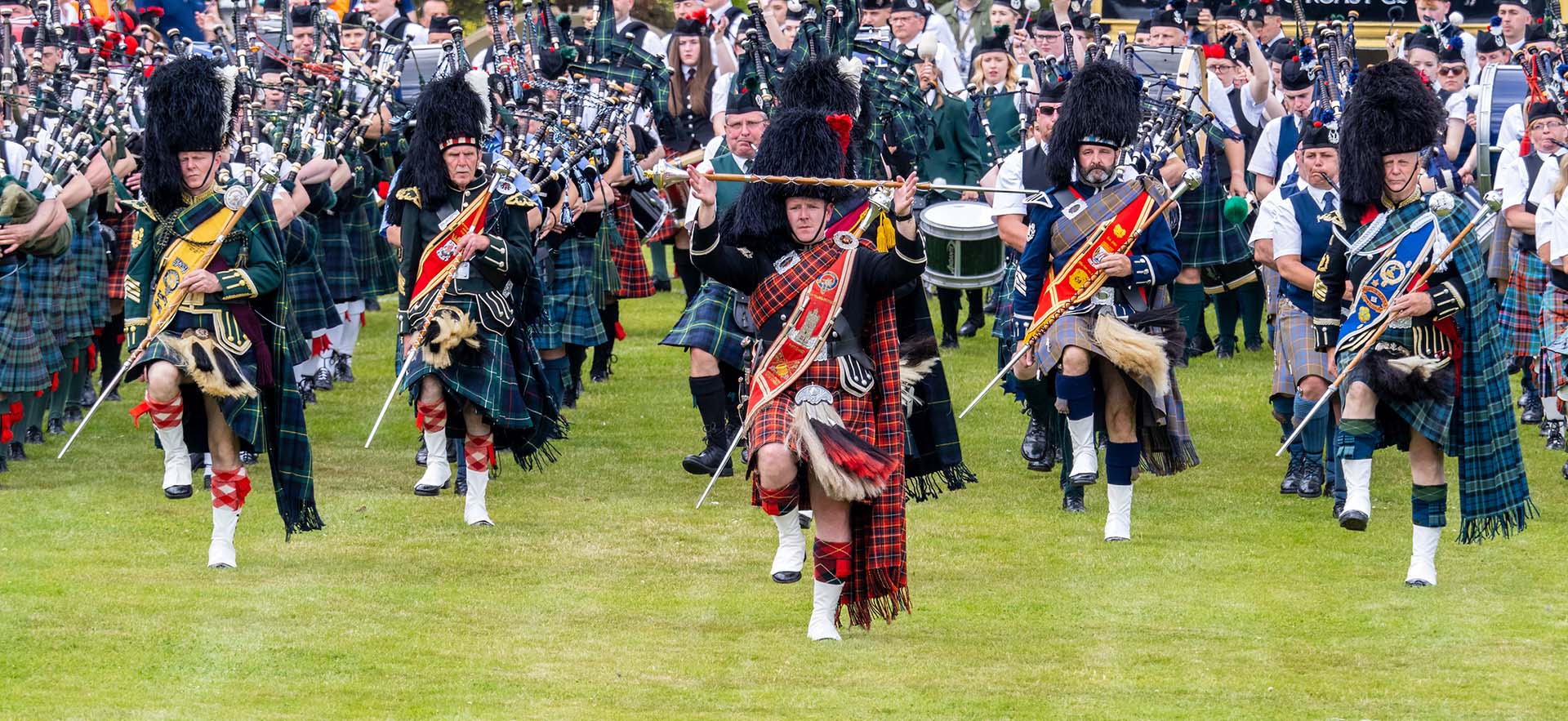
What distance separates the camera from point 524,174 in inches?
368

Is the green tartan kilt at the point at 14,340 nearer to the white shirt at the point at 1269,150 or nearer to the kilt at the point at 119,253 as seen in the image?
the kilt at the point at 119,253

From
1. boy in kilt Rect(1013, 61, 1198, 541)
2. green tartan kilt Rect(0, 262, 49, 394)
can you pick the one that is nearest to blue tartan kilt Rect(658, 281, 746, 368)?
boy in kilt Rect(1013, 61, 1198, 541)

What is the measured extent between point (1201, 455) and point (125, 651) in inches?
204

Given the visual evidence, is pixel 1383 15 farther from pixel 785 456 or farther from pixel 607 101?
pixel 785 456

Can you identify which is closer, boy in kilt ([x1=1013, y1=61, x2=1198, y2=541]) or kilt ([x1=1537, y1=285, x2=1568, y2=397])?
boy in kilt ([x1=1013, y1=61, x2=1198, y2=541])

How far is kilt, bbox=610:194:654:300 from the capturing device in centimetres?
→ 1213

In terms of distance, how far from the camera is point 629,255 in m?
12.2

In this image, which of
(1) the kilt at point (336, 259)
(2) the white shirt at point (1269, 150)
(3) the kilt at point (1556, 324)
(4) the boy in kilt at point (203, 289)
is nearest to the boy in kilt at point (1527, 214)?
(3) the kilt at point (1556, 324)

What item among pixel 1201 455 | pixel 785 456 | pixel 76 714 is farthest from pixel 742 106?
pixel 76 714

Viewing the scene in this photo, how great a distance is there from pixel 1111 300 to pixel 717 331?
1.74m

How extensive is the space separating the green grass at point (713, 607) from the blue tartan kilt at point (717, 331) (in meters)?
0.58

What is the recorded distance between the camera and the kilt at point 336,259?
40.7 ft

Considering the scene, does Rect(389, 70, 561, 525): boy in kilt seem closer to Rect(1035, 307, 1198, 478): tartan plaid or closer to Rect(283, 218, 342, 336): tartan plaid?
Rect(283, 218, 342, 336): tartan plaid

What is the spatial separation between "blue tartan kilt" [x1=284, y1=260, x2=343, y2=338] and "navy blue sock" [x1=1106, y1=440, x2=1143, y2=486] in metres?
3.71
